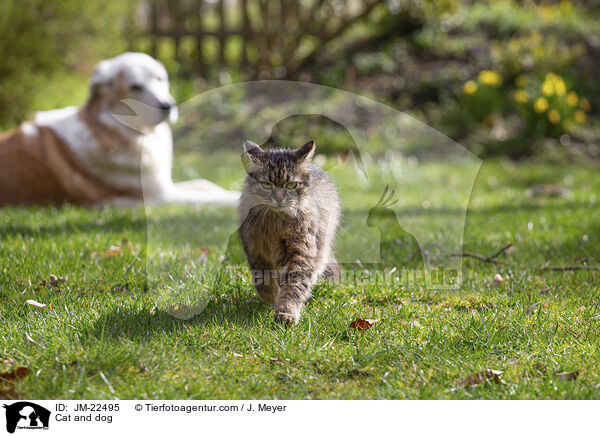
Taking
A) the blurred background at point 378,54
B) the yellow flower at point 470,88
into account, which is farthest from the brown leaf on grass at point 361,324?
the yellow flower at point 470,88

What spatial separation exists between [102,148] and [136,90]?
683 millimetres

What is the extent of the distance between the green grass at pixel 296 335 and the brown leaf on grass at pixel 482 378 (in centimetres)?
3

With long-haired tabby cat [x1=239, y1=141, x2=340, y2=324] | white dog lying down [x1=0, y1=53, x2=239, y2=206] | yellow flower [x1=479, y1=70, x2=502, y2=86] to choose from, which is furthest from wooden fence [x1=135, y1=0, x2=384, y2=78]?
long-haired tabby cat [x1=239, y1=141, x2=340, y2=324]

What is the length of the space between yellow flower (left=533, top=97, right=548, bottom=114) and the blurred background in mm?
14

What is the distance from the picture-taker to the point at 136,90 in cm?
582

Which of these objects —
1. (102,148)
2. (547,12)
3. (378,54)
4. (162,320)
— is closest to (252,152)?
(162,320)

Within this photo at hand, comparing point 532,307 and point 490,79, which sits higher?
point 490,79

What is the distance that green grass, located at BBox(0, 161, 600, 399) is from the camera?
2.59 meters

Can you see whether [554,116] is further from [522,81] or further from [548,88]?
[522,81]

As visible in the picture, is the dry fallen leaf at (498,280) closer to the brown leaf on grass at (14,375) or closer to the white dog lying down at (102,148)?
the brown leaf on grass at (14,375)

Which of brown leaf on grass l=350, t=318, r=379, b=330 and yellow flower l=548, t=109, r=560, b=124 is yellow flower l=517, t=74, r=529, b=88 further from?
brown leaf on grass l=350, t=318, r=379, b=330
